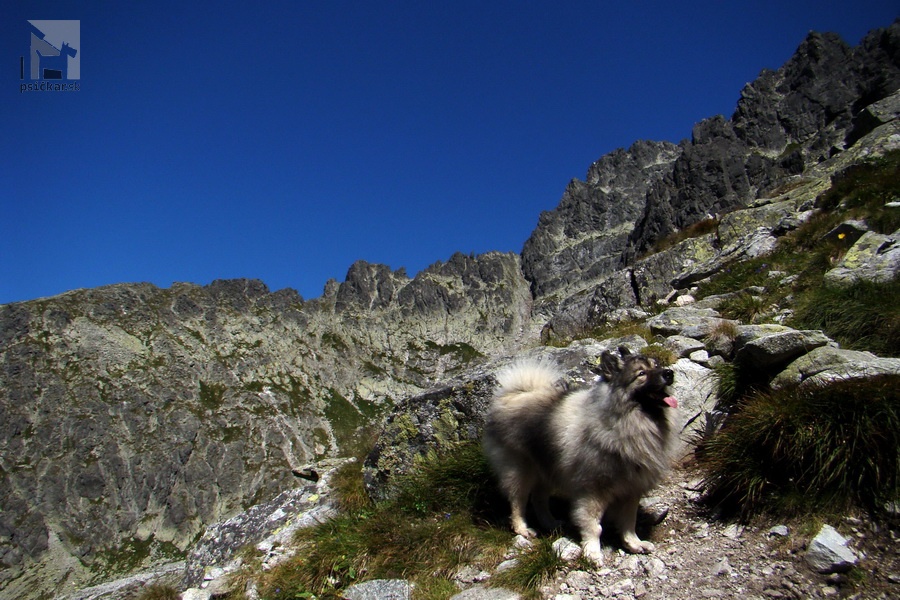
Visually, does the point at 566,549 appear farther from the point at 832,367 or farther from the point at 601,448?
the point at 832,367

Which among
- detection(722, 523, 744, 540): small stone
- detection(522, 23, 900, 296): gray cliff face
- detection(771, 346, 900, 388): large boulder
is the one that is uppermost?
detection(522, 23, 900, 296): gray cliff face

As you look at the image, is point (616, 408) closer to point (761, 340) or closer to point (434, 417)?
point (761, 340)

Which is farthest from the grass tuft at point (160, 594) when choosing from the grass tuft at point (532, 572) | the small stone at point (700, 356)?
the small stone at point (700, 356)

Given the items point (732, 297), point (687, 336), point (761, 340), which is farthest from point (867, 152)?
point (761, 340)

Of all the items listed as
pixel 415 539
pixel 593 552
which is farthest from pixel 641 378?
pixel 415 539

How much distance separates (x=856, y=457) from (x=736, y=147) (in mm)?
200360

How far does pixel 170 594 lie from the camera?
8672 millimetres

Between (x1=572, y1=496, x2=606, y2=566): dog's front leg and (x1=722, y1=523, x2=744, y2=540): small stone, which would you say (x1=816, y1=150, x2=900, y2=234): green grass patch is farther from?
(x1=572, y1=496, x2=606, y2=566): dog's front leg

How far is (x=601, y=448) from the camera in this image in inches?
228

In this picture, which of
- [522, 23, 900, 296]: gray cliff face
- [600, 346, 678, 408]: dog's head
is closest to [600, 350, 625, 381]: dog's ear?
[600, 346, 678, 408]: dog's head

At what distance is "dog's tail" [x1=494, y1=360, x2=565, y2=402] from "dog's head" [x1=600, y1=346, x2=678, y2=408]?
1.29 m

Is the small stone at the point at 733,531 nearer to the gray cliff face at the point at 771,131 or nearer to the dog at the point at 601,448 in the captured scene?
the dog at the point at 601,448

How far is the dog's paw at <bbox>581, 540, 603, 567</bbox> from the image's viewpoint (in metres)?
5.46

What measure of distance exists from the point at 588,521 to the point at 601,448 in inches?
34.1
